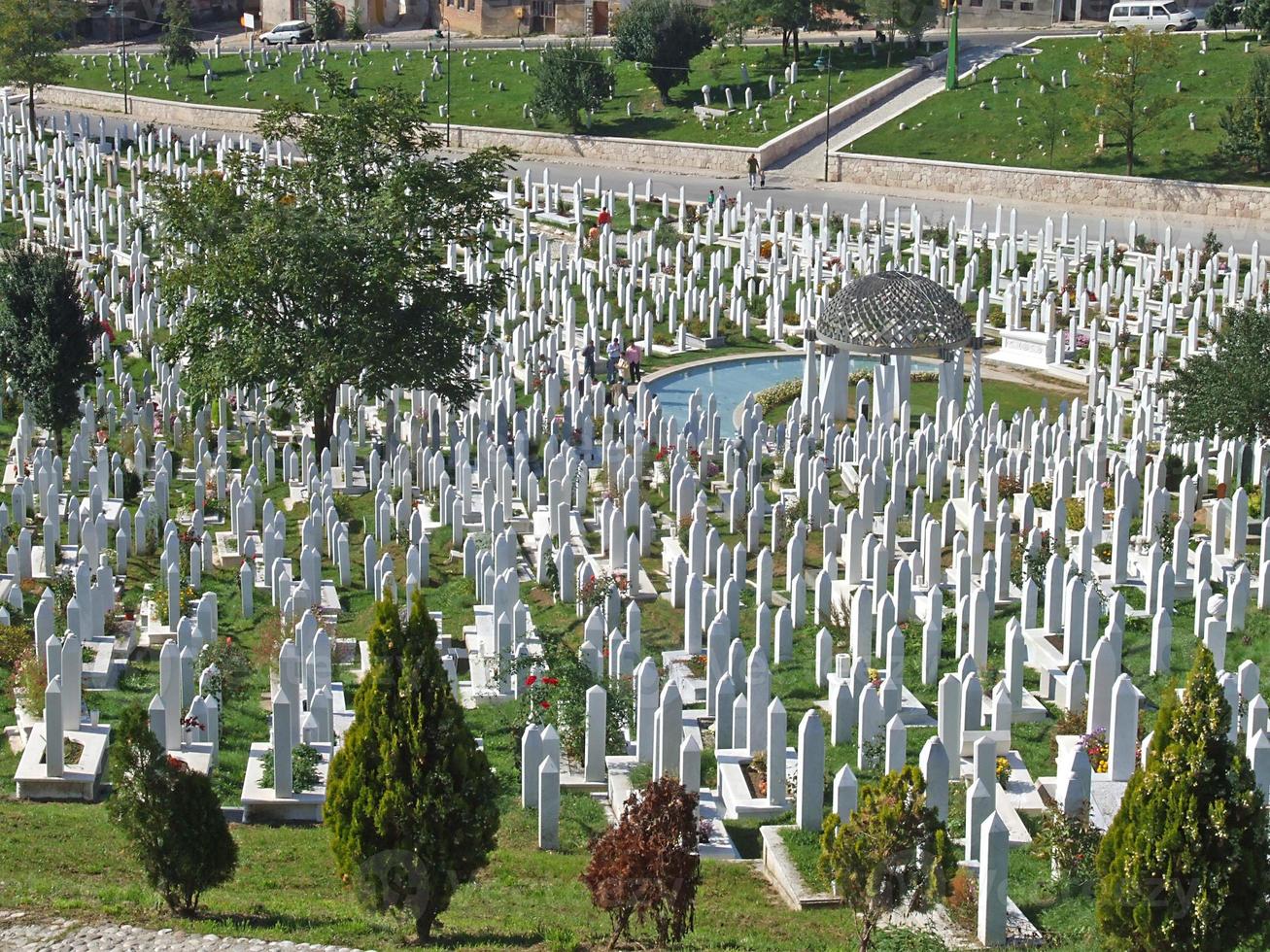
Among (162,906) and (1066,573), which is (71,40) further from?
(162,906)

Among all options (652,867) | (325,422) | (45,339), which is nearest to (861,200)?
(325,422)

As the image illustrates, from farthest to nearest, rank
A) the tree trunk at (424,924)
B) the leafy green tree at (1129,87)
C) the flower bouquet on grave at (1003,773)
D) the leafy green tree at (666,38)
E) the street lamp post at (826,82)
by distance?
the leafy green tree at (666,38), the street lamp post at (826,82), the leafy green tree at (1129,87), the flower bouquet on grave at (1003,773), the tree trunk at (424,924)

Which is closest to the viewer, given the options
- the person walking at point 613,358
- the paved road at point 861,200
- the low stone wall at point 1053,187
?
the person walking at point 613,358

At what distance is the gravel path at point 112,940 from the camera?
12016mm

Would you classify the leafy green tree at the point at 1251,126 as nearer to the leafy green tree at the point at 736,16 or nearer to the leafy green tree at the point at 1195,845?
the leafy green tree at the point at 736,16

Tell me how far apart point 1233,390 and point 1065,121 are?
2739cm

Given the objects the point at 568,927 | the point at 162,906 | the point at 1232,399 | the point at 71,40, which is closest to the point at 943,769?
the point at 568,927

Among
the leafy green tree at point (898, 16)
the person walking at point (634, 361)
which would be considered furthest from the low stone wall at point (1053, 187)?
the person walking at point (634, 361)

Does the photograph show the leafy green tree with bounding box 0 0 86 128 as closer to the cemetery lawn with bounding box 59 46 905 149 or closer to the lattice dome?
the cemetery lawn with bounding box 59 46 905 149

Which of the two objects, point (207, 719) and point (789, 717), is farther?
point (789, 717)

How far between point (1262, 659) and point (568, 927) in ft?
28.1

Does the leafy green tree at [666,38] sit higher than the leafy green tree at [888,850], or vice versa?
the leafy green tree at [666,38]

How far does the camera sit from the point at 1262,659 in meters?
18.7

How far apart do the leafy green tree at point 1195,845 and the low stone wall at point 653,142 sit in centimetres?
4130
